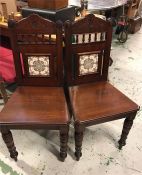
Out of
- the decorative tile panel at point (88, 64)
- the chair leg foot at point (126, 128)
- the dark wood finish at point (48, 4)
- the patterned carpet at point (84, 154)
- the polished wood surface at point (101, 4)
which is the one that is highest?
the dark wood finish at point (48, 4)

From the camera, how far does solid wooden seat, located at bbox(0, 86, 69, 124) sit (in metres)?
1.23

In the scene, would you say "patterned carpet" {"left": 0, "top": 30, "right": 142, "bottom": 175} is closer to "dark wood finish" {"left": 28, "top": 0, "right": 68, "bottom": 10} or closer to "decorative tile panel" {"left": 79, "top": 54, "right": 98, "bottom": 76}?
"decorative tile panel" {"left": 79, "top": 54, "right": 98, "bottom": 76}

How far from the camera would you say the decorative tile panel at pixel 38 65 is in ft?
4.67

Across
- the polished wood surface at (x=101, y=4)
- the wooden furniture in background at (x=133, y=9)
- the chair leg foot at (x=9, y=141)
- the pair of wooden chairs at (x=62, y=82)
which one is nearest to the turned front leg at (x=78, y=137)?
the pair of wooden chairs at (x=62, y=82)

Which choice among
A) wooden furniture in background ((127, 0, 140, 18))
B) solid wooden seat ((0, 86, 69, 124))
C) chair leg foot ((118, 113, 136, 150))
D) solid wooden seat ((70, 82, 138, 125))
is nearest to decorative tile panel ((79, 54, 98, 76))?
solid wooden seat ((70, 82, 138, 125))

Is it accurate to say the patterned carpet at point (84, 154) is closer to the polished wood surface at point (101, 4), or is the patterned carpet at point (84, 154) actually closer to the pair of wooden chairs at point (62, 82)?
the pair of wooden chairs at point (62, 82)

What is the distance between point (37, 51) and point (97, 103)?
1.91 ft

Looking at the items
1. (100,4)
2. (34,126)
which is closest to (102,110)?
(34,126)

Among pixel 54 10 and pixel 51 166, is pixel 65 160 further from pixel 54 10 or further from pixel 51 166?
pixel 54 10

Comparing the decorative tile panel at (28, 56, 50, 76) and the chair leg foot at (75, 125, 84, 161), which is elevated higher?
the decorative tile panel at (28, 56, 50, 76)

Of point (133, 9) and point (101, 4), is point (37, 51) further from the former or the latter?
point (133, 9)

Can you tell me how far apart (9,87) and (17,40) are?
3.28ft

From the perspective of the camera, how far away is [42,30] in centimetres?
132

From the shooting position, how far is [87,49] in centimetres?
142
